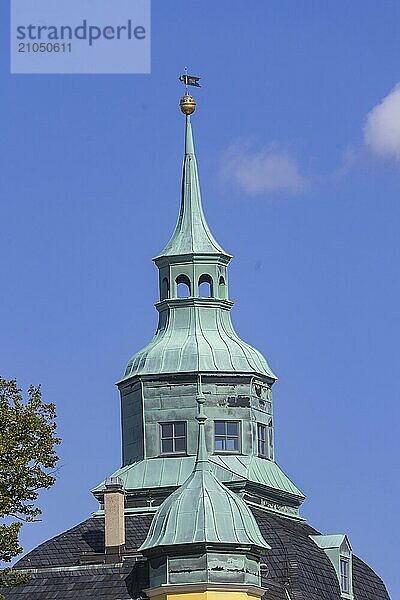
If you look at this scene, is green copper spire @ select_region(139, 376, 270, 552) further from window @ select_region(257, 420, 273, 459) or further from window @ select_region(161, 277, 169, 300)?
window @ select_region(161, 277, 169, 300)

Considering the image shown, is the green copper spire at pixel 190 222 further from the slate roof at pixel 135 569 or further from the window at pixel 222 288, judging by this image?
the slate roof at pixel 135 569

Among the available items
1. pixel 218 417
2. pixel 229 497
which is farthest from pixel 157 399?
pixel 229 497

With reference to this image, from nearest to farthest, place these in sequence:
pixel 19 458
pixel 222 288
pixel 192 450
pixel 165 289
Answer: pixel 19 458 < pixel 192 450 < pixel 222 288 < pixel 165 289

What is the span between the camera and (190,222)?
4990 inches

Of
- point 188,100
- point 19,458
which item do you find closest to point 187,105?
point 188,100

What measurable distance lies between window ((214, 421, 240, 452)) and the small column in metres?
7.41

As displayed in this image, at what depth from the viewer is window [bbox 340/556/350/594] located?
4690 inches

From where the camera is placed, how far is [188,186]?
127438 mm

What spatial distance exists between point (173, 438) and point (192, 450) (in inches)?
48.6

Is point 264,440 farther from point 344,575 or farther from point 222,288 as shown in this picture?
point 344,575

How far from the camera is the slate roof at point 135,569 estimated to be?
108 metres

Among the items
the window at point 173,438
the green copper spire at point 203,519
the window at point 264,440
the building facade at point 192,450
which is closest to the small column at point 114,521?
the building facade at point 192,450

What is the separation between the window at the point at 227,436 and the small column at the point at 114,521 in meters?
7.41

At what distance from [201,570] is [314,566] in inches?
610
